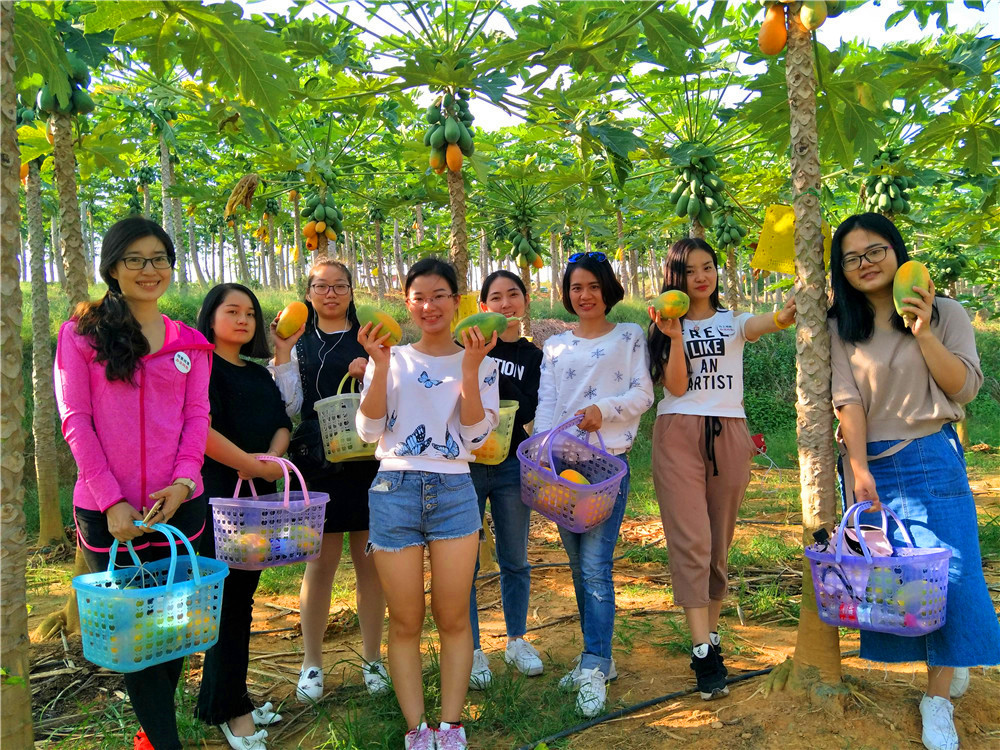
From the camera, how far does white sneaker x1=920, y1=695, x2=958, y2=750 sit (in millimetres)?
2490

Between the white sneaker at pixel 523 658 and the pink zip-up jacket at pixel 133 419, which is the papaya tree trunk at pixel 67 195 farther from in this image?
the white sneaker at pixel 523 658

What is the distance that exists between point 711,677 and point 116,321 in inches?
108

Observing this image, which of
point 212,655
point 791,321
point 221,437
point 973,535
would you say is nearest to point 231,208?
point 221,437

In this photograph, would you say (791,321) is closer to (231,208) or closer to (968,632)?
(968,632)

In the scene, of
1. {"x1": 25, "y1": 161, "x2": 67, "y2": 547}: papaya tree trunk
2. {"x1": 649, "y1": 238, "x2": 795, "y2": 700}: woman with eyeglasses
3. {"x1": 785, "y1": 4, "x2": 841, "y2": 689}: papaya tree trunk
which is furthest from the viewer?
{"x1": 25, "y1": 161, "x2": 67, "y2": 547}: papaya tree trunk

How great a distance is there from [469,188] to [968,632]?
566cm

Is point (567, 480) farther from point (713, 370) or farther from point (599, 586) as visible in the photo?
point (713, 370)

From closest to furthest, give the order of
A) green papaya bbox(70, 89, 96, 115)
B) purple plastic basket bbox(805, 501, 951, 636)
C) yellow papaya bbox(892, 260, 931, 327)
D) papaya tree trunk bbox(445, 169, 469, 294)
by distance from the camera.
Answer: purple plastic basket bbox(805, 501, 951, 636) < yellow papaya bbox(892, 260, 931, 327) < green papaya bbox(70, 89, 96, 115) < papaya tree trunk bbox(445, 169, 469, 294)

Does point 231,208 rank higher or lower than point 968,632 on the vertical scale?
higher

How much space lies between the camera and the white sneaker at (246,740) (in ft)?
9.02

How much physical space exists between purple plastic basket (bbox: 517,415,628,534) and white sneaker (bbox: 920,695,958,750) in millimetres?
1366

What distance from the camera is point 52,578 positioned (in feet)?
18.0

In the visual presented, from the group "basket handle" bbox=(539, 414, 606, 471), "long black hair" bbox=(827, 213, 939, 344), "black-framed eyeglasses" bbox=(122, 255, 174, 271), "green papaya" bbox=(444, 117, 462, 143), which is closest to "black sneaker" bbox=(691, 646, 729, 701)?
"basket handle" bbox=(539, 414, 606, 471)

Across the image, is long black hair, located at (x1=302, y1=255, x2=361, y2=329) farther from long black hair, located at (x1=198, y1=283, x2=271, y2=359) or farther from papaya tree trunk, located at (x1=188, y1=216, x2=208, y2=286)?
papaya tree trunk, located at (x1=188, y1=216, x2=208, y2=286)
